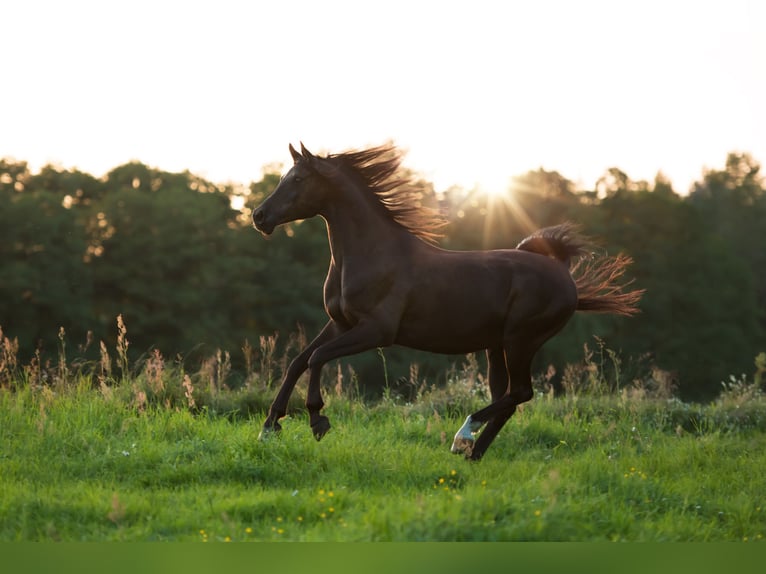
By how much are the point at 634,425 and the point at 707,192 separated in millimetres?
59688

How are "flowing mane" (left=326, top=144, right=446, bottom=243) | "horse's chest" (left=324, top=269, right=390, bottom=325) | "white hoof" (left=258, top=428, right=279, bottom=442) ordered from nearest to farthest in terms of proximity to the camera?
"white hoof" (left=258, top=428, right=279, bottom=442) → "horse's chest" (left=324, top=269, right=390, bottom=325) → "flowing mane" (left=326, top=144, right=446, bottom=243)

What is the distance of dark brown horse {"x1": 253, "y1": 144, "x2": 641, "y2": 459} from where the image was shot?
7535 millimetres

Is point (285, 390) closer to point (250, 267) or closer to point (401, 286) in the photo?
point (401, 286)

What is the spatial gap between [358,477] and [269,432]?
1.04 metres

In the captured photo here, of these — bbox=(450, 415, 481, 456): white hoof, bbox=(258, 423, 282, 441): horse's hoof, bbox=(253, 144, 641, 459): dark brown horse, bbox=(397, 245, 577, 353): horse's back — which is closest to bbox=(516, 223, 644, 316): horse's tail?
bbox=(253, 144, 641, 459): dark brown horse

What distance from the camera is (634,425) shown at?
9.45m

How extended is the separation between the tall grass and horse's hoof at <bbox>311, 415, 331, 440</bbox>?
13cm

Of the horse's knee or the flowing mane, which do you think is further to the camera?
the flowing mane

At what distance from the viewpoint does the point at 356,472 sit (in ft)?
21.7

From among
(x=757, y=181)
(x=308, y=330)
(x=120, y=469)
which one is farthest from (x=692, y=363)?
(x=120, y=469)

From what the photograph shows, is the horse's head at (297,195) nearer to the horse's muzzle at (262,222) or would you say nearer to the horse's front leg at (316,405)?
the horse's muzzle at (262,222)

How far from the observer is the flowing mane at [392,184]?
26.3 ft

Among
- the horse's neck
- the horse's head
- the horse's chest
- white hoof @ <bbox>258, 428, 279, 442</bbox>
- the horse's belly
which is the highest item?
the horse's head

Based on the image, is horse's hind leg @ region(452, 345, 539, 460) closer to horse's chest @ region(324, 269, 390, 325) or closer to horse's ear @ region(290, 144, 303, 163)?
horse's chest @ region(324, 269, 390, 325)
